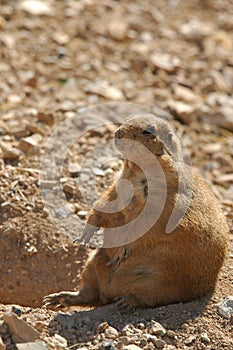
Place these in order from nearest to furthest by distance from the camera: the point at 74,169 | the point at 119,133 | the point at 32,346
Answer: the point at 32,346 → the point at 119,133 → the point at 74,169

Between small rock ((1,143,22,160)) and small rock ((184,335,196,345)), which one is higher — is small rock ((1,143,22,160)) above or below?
below

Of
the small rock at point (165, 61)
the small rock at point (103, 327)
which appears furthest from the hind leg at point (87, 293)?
the small rock at point (165, 61)

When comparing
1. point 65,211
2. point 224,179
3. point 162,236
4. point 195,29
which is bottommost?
point 224,179

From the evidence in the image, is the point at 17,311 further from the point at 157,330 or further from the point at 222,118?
the point at 222,118

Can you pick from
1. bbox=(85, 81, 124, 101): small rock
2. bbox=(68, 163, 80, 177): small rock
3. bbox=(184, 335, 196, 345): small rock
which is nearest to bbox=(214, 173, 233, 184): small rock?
bbox=(85, 81, 124, 101): small rock

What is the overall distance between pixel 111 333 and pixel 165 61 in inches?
252

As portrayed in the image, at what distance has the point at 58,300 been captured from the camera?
610 centimetres

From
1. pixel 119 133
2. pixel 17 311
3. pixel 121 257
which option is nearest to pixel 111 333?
pixel 17 311

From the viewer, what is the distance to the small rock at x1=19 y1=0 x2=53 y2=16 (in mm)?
11156

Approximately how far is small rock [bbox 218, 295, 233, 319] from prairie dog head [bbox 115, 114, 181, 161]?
123cm

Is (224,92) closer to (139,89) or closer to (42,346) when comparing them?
(139,89)

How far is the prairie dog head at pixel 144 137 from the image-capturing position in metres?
5.46

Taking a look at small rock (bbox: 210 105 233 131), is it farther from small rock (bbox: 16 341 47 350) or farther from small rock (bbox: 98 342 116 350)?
small rock (bbox: 16 341 47 350)

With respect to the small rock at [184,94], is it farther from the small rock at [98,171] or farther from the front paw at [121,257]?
the front paw at [121,257]
